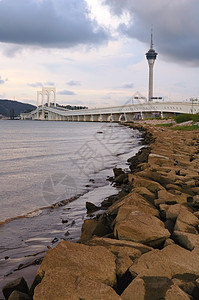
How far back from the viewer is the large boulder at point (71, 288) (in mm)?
1725

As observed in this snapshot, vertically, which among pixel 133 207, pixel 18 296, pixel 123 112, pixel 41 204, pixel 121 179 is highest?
pixel 123 112

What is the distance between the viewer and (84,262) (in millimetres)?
2088

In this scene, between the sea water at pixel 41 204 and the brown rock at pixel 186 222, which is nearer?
the brown rock at pixel 186 222

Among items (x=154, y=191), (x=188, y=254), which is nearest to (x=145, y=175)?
(x=154, y=191)

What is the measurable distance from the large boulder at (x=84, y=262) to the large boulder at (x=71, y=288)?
0.26 ft

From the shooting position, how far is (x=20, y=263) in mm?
2963

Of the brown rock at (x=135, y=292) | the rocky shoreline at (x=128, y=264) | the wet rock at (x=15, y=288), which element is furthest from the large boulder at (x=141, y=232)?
the wet rock at (x=15, y=288)

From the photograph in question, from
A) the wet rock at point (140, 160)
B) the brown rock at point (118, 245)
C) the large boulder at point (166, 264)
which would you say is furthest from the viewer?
the wet rock at point (140, 160)

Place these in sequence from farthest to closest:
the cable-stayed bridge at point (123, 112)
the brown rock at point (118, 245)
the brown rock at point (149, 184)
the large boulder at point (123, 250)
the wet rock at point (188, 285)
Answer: the cable-stayed bridge at point (123, 112), the brown rock at point (149, 184), the brown rock at point (118, 245), the large boulder at point (123, 250), the wet rock at point (188, 285)

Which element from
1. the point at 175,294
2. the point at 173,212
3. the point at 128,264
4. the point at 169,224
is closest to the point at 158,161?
the point at 173,212

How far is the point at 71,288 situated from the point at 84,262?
32cm

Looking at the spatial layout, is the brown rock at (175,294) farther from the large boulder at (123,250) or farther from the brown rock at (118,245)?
the brown rock at (118,245)

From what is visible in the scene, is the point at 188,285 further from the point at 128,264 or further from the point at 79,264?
the point at 79,264

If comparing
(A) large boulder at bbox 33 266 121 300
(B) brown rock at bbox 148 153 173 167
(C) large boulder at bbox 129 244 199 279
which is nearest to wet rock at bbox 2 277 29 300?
(A) large boulder at bbox 33 266 121 300
